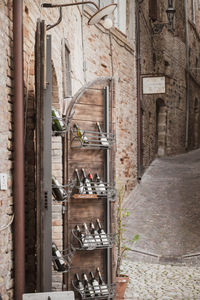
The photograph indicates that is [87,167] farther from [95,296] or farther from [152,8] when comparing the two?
[152,8]

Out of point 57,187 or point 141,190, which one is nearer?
point 57,187

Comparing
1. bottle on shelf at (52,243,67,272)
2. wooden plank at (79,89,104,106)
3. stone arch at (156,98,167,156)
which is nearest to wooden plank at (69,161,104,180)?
wooden plank at (79,89,104,106)

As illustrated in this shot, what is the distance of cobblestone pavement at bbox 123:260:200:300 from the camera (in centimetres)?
528

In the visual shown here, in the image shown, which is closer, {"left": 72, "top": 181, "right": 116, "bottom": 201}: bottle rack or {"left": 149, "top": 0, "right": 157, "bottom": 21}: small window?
{"left": 72, "top": 181, "right": 116, "bottom": 201}: bottle rack

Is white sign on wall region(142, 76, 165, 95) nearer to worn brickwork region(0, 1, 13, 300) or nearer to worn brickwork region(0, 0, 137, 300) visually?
worn brickwork region(0, 0, 137, 300)

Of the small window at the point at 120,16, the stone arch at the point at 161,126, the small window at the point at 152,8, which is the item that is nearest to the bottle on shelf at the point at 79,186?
the small window at the point at 120,16

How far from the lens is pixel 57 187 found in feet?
13.0

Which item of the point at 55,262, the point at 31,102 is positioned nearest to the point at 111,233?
the point at 55,262

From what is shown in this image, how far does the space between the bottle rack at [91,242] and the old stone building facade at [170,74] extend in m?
7.65

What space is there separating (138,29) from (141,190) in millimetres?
4174

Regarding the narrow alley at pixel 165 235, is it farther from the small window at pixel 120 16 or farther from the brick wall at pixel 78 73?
the small window at pixel 120 16

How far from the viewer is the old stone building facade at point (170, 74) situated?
12930 millimetres

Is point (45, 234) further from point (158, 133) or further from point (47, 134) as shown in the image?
point (158, 133)

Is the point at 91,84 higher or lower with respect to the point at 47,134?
higher
